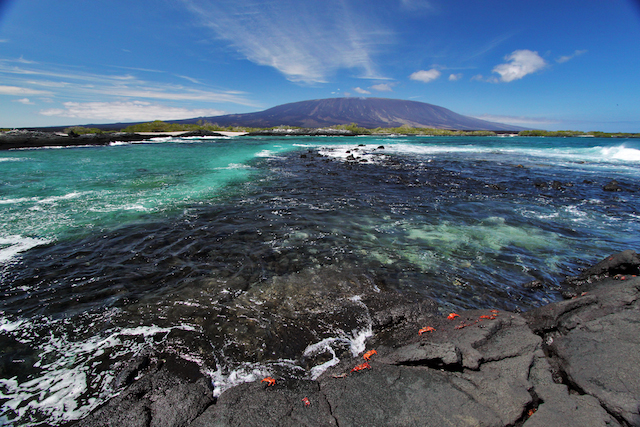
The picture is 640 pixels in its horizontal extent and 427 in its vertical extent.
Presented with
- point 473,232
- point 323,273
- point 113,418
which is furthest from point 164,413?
point 473,232

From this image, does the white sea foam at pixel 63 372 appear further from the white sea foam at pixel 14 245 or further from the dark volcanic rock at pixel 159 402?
the white sea foam at pixel 14 245

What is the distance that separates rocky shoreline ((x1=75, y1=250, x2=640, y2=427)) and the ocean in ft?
1.47

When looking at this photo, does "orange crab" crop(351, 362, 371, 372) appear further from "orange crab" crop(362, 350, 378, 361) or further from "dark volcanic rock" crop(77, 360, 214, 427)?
"dark volcanic rock" crop(77, 360, 214, 427)

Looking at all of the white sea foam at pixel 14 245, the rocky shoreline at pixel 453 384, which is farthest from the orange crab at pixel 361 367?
the white sea foam at pixel 14 245

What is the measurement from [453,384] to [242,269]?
17.5ft

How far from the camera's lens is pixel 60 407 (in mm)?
3387

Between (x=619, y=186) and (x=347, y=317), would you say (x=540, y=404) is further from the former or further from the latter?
(x=619, y=186)

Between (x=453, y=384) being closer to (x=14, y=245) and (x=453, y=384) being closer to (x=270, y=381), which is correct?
(x=270, y=381)

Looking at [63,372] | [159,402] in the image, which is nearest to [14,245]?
[63,372]

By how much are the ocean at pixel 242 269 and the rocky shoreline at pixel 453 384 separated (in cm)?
45

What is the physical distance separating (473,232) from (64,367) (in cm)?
1140

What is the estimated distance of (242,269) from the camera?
694 cm

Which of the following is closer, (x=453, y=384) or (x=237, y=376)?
(x=453, y=384)

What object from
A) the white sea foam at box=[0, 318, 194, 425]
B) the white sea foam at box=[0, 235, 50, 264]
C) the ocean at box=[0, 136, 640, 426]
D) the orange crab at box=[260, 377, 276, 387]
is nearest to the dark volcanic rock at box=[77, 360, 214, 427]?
the ocean at box=[0, 136, 640, 426]
